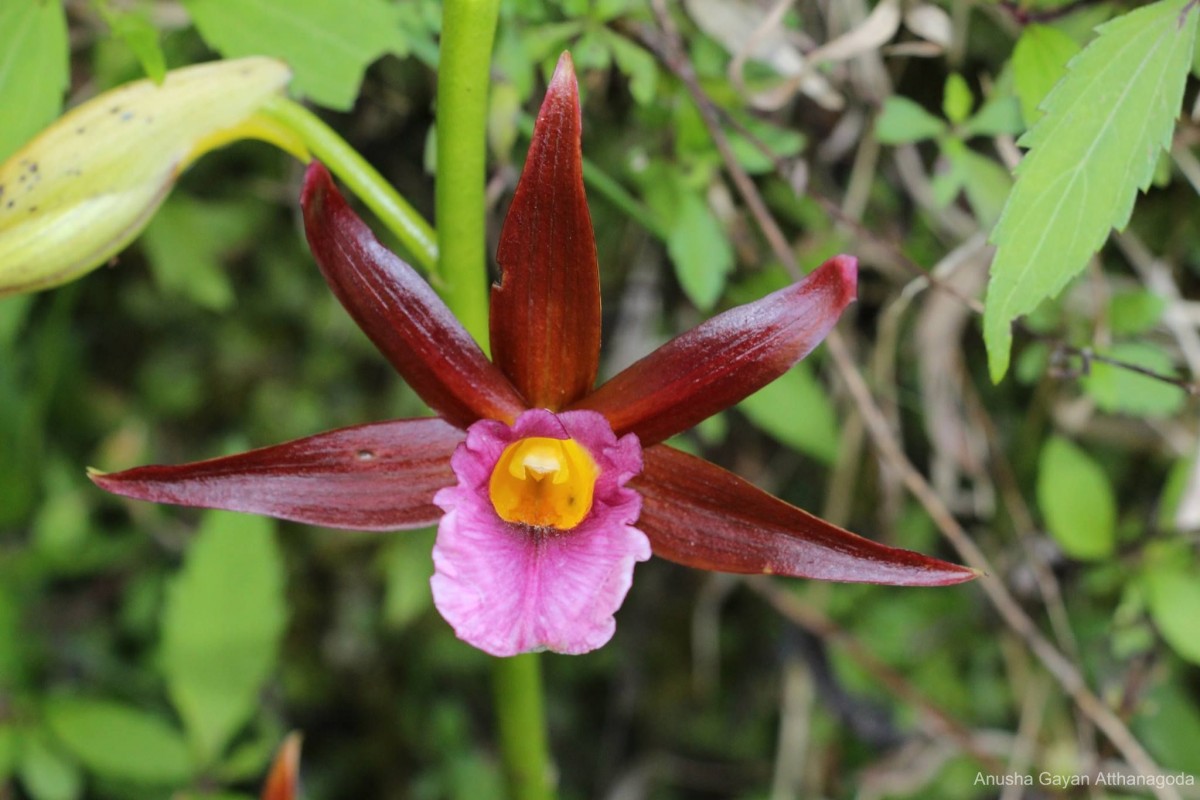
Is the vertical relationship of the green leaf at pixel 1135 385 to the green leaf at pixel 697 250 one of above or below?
below

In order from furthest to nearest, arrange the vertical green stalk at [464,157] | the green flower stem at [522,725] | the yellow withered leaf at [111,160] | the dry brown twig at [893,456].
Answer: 1. the dry brown twig at [893,456]
2. the green flower stem at [522,725]
3. the yellow withered leaf at [111,160]
4. the vertical green stalk at [464,157]

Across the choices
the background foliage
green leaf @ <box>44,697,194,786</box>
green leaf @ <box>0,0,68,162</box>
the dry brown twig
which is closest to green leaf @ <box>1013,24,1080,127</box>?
the background foliage

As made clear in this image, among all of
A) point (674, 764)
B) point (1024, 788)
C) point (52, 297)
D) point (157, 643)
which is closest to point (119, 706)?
point (157, 643)

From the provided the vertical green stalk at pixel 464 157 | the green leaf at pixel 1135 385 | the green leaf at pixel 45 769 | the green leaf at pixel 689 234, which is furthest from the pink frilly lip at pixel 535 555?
the green leaf at pixel 45 769

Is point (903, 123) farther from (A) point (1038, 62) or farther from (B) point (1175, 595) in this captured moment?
(B) point (1175, 595)

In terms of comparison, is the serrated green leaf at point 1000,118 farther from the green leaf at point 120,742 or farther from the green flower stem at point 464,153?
the green leaf at point 120,742

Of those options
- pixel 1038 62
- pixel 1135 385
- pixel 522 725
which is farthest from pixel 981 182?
pixel 522 725

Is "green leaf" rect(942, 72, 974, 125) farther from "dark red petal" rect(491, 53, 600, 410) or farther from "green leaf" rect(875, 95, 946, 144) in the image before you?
"dark red petal" rect(491, 53, 600, 410)
